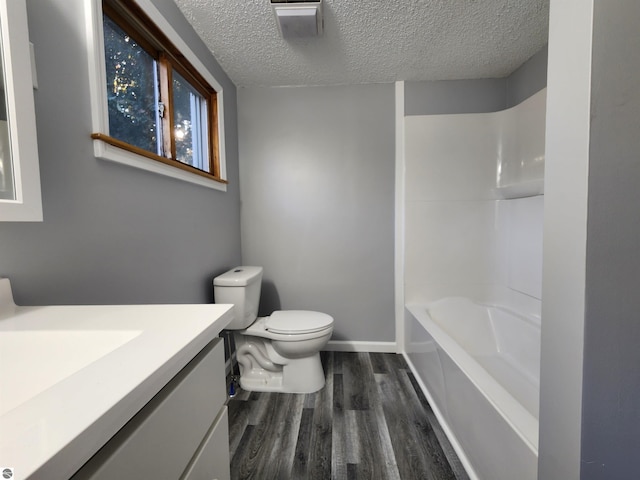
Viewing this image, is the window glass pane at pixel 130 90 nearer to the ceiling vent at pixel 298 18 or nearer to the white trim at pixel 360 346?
the ceiling vent at pixel 298 18

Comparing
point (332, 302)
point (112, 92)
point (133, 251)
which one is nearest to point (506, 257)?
point (332, 302)

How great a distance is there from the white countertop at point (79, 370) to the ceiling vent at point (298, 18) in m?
1.53

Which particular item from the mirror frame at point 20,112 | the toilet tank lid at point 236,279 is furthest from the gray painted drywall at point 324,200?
the mirror frame at point 20,112

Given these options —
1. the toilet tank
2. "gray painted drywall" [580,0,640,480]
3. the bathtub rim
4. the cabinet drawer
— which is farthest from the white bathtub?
the toilet tank

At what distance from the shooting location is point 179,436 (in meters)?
0.48

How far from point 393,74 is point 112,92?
1845 mm

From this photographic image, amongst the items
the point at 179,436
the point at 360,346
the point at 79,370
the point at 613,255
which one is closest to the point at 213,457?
the point at 179,436

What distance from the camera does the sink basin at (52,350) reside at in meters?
0.53

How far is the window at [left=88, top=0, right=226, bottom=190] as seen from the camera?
0.99 m

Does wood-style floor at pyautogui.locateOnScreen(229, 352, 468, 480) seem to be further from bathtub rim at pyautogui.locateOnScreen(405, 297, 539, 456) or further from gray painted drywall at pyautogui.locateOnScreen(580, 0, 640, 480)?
gray painted drywall at pyautogui.locateOnScreen(580, 0, 640, 480)

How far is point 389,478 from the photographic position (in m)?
1.21

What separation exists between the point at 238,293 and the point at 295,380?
0.68 m

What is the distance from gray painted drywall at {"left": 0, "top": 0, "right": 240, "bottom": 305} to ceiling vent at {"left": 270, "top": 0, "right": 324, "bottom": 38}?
0.54 meters

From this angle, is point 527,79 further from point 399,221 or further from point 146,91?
point 146,91
